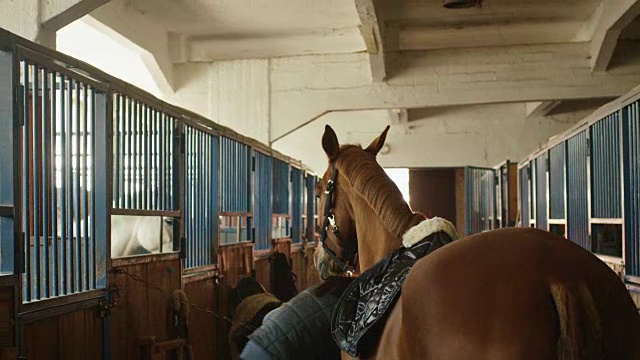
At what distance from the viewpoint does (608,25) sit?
242 inches

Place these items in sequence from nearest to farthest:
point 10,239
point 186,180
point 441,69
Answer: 1. point 10,239
2. point 186,180
3. point 441,69

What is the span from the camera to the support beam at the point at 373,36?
5.34 metres

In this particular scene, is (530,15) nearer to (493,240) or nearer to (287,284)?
(287,284)

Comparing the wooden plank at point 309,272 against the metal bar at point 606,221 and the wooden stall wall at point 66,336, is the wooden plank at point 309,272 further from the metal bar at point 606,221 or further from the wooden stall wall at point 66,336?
the wooden stall wall at point 66,336

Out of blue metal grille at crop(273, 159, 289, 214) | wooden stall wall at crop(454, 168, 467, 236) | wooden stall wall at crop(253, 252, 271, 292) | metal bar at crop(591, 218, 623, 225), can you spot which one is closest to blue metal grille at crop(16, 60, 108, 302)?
metal bar at crop(591, 218, 623, 225)

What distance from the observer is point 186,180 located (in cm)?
390

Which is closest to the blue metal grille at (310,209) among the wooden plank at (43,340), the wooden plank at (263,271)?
the wooden plank at (263,271)

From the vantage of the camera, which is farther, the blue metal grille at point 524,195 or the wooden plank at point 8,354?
the blue metal grille at point 524,195

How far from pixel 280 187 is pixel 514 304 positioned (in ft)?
18.2

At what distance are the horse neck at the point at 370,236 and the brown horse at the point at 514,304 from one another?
1.88 feet

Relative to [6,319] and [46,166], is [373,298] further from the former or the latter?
[46,166]

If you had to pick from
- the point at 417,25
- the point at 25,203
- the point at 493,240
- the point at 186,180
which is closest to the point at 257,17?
the point at 417,25

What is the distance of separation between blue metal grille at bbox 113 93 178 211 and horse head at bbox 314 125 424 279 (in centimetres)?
86

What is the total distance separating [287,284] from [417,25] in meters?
2.69
